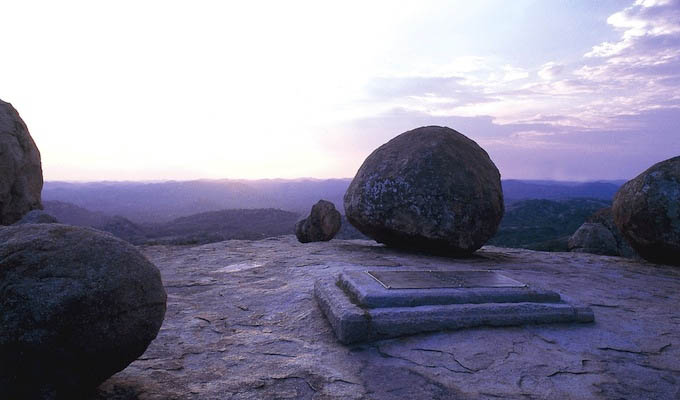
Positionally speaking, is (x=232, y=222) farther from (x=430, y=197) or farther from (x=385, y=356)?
(x=385, y=356)

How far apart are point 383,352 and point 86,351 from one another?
6.59 ft

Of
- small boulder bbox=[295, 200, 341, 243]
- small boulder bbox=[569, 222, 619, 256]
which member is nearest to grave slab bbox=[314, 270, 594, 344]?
small boulder bbox=[295, 200, 341, 243]

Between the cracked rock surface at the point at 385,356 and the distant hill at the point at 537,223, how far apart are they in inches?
606

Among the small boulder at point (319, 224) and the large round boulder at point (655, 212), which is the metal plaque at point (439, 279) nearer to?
the large round boulder at point (655, 212)

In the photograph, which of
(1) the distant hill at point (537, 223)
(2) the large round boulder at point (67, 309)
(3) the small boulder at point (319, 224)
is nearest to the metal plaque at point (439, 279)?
(2) the large round boulder at point (67, 309)

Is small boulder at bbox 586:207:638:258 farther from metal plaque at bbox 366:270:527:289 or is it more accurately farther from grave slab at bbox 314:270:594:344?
grave slab at bbox 314:270:594:344

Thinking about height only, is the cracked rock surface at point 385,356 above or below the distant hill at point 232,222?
above

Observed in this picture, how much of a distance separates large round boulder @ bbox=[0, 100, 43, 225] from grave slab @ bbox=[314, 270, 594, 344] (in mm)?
6821

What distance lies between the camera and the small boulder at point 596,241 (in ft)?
35.6

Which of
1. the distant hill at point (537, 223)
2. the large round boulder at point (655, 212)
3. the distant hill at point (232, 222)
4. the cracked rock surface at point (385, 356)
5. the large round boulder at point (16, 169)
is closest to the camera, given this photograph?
the cracked rock surface at point (385, 356)

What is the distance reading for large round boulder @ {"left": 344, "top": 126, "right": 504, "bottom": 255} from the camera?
737cm

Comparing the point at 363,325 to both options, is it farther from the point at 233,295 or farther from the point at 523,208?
the point at 523,208

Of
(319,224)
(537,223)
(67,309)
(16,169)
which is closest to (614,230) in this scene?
(319,224)

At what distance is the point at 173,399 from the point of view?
8.68 feet
